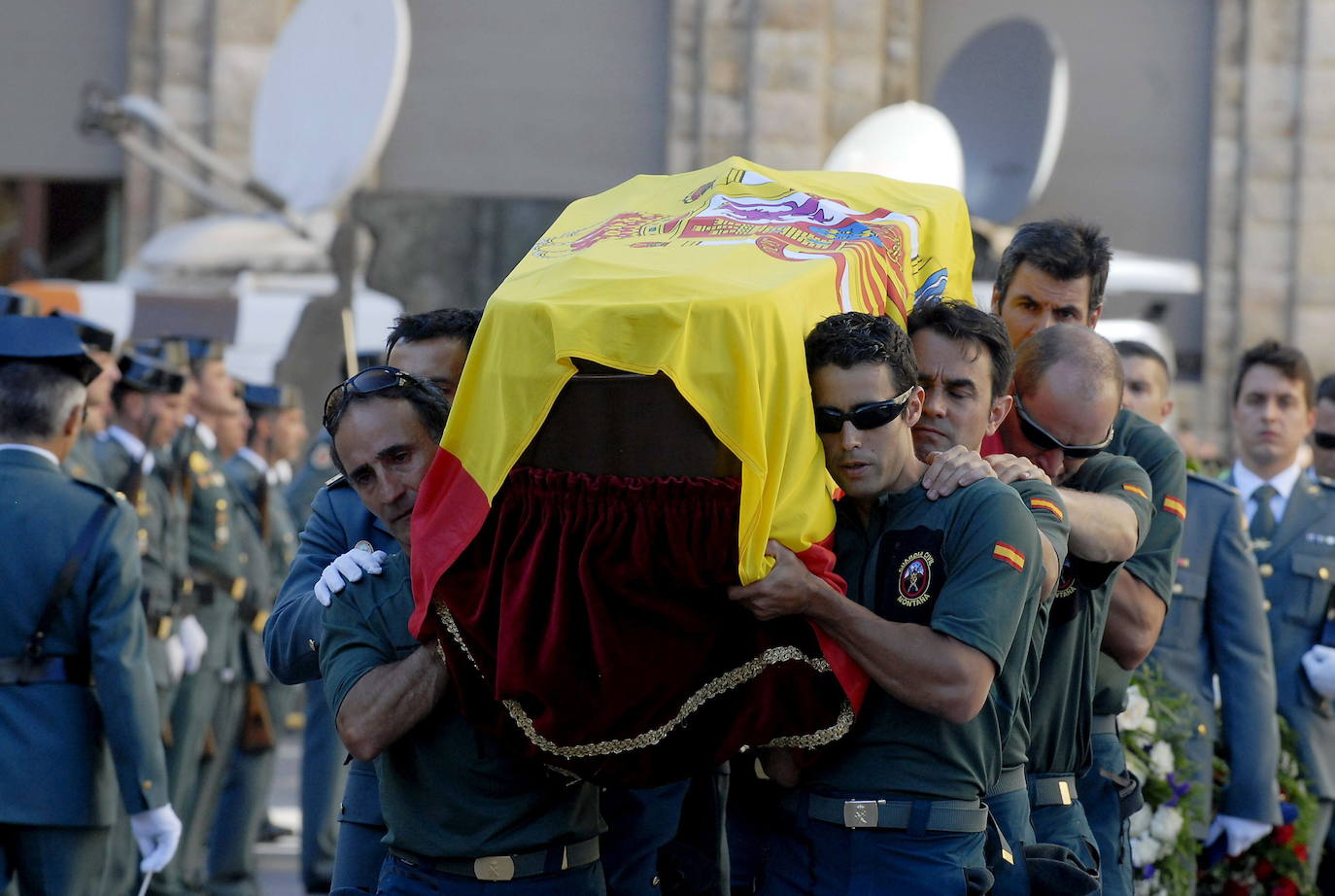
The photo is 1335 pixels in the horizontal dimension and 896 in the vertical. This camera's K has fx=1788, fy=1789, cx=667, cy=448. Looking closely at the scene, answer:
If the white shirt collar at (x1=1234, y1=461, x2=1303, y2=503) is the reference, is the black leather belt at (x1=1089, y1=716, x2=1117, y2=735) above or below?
below

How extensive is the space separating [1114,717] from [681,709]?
165 cm

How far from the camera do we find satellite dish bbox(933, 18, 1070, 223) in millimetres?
12414

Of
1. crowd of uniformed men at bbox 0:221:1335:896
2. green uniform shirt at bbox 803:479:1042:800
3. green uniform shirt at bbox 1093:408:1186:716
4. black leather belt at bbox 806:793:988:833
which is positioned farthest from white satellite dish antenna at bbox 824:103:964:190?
black leather belt at bbox 806:793:988:833

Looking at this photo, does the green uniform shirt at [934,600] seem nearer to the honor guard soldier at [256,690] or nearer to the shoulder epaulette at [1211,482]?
the shoulder epaulette at [1211,482]

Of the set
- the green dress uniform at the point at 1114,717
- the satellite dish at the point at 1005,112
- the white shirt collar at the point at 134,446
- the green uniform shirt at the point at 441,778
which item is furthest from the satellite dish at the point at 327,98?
the green uniform shirt at the point at 441,778

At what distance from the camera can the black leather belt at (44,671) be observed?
4.54 meters

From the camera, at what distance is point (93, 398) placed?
7.46 meters

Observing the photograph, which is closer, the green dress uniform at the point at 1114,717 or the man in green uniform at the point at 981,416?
the man in green uniform at the point at 981,416

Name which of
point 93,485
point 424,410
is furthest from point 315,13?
point 424,410

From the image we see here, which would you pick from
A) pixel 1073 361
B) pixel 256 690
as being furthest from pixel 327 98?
pixel 1073 361

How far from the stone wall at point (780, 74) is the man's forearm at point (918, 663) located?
11.4 metres

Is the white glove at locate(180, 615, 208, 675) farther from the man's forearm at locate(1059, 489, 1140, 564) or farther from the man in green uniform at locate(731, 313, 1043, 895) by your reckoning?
the man's forearm at locate(1059, 489, 1140, 564)

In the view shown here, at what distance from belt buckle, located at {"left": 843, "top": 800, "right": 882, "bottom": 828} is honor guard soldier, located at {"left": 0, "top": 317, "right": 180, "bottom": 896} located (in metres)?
2.26

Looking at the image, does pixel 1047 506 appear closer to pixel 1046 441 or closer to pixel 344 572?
pixel 1046 441
